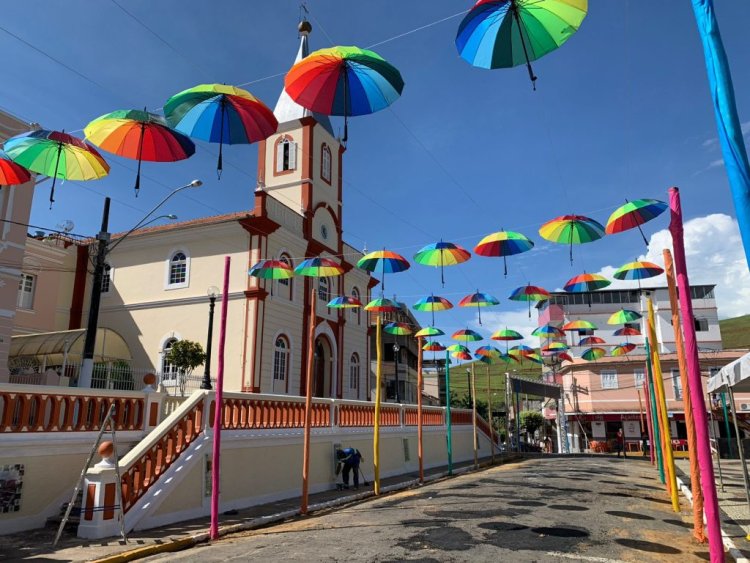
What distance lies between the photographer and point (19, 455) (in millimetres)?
9375

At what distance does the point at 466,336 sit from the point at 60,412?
20094 mm

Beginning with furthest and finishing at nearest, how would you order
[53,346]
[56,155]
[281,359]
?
[281,359] < [53,346] < [56,155]

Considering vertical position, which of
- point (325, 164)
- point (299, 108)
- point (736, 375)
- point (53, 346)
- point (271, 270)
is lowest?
point (736, 375)

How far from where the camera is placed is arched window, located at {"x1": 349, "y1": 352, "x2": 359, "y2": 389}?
30.4 meters

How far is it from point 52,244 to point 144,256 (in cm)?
518

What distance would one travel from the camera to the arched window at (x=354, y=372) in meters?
30.4

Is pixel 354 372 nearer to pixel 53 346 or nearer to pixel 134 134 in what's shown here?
pixel 53 346

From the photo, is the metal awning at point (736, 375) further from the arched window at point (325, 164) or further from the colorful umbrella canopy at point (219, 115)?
the arched window at point (325, 164)

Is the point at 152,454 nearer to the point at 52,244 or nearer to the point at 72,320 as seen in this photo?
the point at 72,320

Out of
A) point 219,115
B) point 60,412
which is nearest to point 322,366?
point 60,412

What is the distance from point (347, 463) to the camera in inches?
631

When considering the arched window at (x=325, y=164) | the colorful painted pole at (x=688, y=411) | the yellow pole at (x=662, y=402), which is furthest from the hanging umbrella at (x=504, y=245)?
the arched window at (x=325, y=164)

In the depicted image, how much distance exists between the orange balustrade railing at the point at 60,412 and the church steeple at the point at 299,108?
20466 mm

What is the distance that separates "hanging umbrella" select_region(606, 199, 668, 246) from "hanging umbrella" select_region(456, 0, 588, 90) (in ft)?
22.6
